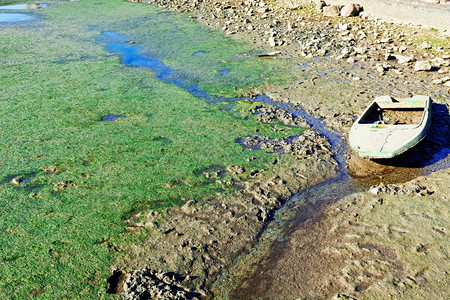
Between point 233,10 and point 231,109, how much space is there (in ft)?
43.9

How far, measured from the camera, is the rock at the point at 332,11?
17906mm

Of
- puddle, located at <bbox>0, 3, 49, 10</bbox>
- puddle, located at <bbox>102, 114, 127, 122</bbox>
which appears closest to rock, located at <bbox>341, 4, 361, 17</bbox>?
puddle, located at <bbox>102, 114, 127, 122</bbox>

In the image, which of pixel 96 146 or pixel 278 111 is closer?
pixel 96 146

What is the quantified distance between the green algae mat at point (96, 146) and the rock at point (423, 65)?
432 centimetres

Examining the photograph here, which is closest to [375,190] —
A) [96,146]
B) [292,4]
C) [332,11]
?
[96,146]

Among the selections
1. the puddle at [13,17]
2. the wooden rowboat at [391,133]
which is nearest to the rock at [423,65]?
the wooden rowboat at [391,133]

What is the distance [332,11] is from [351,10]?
1006mm

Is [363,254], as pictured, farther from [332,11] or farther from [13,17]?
[13,17]

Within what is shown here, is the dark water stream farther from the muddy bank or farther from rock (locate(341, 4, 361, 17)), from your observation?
rock (locate(341, 4, 361, 17))

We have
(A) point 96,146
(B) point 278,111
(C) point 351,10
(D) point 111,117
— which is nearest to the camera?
(A) point 96,146

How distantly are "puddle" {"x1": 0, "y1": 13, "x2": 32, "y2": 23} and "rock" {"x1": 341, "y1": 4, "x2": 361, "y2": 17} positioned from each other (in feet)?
60.0

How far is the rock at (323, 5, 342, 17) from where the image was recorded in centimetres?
1791

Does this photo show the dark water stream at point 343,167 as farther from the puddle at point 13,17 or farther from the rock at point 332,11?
the puddle at point 13,17

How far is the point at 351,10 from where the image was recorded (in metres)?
17.2
